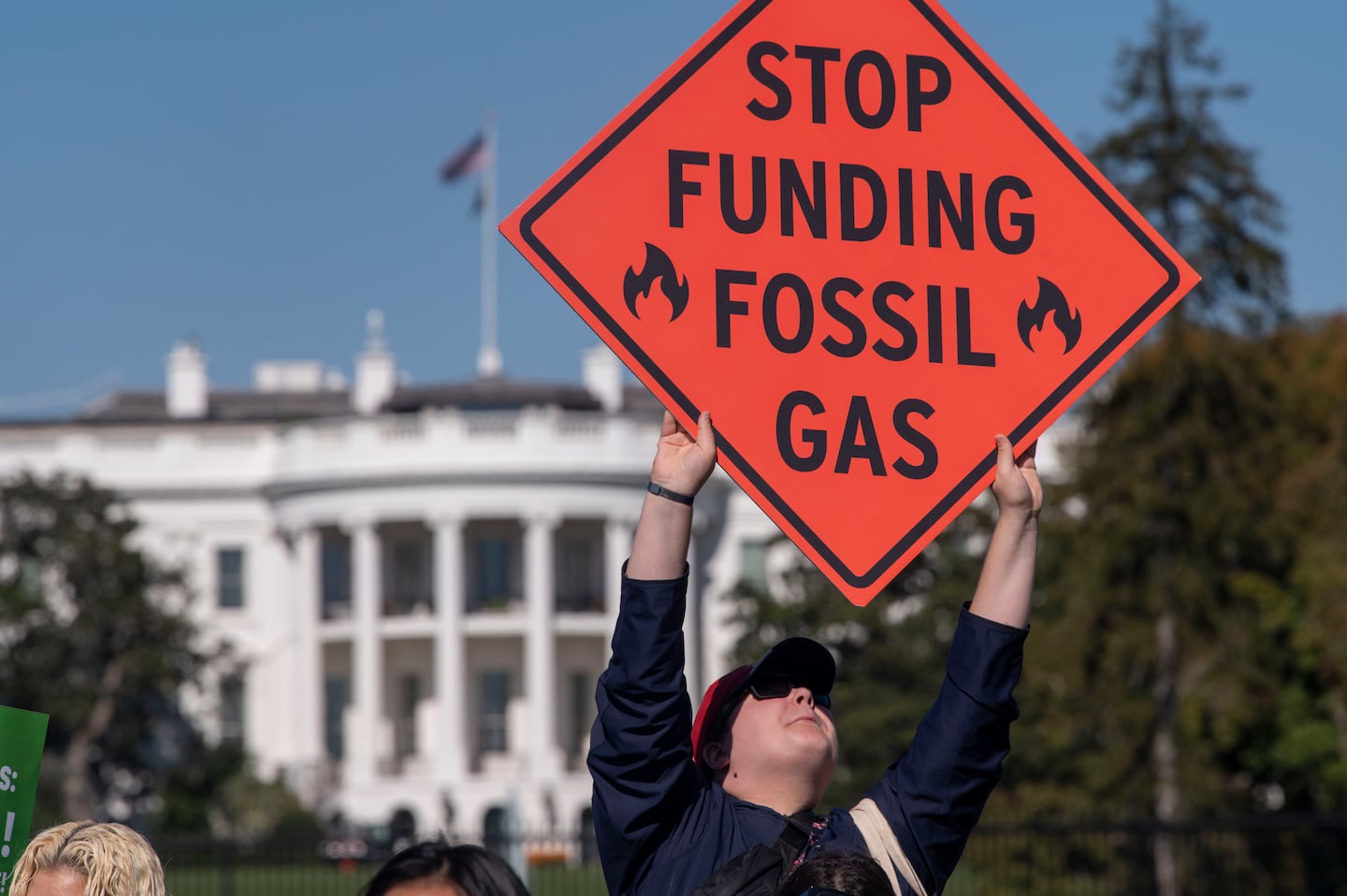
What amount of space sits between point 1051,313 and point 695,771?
111cm

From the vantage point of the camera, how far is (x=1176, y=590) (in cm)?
2959

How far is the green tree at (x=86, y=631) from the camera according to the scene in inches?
1976

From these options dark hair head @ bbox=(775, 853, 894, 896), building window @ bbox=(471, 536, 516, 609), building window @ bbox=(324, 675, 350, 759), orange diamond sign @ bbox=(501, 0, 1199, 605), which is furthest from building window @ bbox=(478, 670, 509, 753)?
dark hair head @ bbox=(775, 853, 894, 896)

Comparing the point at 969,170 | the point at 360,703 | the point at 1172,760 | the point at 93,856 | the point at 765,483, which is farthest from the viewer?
the point at 360,703

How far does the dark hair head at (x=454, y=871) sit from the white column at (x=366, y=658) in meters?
59.7

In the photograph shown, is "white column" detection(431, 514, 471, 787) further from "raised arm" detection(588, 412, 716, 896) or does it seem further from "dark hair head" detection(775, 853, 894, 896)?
"dark hair head" detection(775, 853, 894, 896)

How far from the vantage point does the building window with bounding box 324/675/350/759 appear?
66.4 meters

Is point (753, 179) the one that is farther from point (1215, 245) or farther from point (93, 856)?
point (1215, 245)

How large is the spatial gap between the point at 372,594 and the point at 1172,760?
39.2m

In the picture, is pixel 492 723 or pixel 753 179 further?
pixel 492 723

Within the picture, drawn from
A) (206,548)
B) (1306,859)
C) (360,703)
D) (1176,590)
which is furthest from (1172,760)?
(206,548)

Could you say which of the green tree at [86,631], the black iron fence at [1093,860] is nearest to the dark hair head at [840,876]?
the black iron fence at [1093,860]

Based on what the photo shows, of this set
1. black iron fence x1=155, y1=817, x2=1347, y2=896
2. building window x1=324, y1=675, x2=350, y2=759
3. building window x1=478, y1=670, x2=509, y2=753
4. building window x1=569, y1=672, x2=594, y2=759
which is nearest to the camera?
black iron fence x1=155, y1=817, x2=1347, y2=896

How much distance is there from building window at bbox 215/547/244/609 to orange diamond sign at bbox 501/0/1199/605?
220ft
